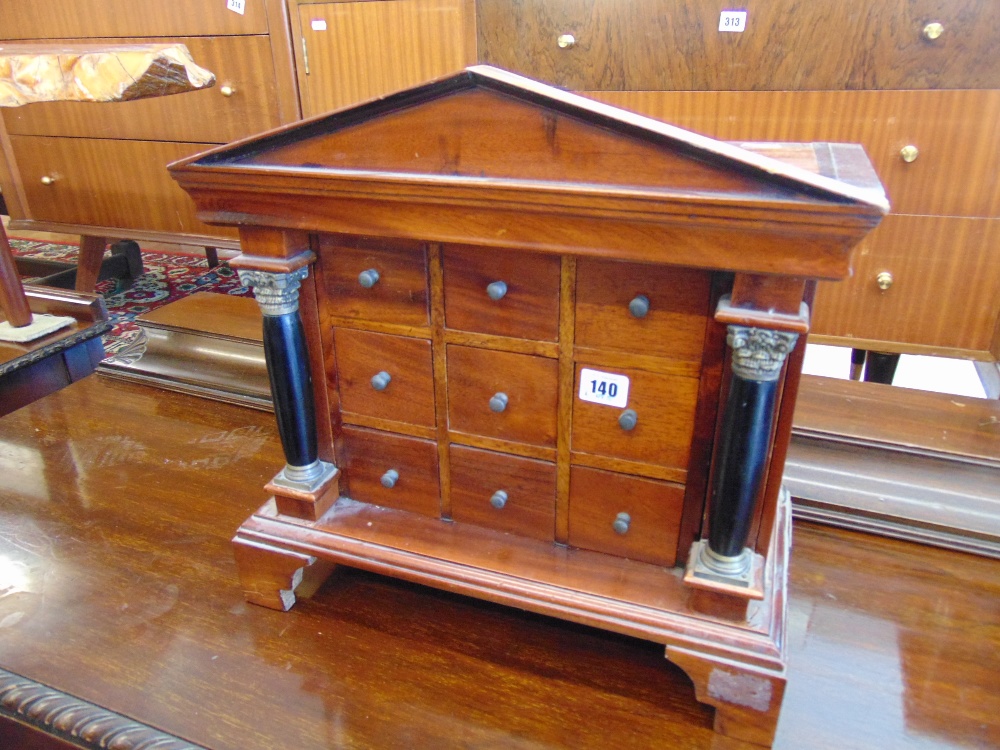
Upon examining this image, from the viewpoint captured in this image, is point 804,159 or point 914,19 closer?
point 804,159

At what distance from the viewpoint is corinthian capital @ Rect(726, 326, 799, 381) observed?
67cm

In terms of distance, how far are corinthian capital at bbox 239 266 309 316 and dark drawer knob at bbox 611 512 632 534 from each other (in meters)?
0.44

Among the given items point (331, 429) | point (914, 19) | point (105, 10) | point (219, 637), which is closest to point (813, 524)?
point (331, 429)

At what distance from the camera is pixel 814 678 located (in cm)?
84

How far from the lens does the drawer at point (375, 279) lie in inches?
32.6

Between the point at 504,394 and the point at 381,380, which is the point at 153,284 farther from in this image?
the point at 504,394

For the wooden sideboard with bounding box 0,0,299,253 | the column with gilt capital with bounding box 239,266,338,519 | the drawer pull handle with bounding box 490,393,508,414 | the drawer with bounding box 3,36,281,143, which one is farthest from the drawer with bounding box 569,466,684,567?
the drawer with bounding box 3,36,281,143

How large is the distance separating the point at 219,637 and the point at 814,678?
69 cm

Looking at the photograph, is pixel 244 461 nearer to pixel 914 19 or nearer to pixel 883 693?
pixel 883 693

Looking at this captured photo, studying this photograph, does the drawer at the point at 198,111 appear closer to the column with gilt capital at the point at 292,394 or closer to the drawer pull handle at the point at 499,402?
the column with gilt capital at the point at 292,394

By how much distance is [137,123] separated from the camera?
95.1 inches

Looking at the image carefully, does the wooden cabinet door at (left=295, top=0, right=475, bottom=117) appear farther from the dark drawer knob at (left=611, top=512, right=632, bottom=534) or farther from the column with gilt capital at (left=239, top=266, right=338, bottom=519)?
the dark drawer knob at (left=611, top=512, right=632, bottom=534)

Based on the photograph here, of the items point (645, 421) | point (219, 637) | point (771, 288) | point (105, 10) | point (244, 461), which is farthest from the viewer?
point (105, 10)

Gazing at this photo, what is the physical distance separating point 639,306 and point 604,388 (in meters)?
0.11
